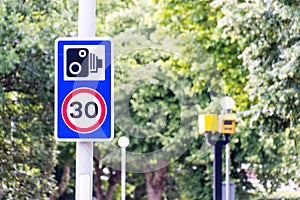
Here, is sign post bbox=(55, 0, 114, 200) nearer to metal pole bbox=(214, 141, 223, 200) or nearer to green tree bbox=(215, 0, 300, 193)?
green tree bbox=(215, 0, 300, 193)

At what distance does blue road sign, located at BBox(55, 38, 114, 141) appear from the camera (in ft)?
28.3

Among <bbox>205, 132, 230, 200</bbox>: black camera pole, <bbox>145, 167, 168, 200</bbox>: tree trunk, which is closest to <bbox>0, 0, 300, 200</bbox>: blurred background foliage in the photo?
<bbox>205, 132, 230, 200</bbox>: black camera pole

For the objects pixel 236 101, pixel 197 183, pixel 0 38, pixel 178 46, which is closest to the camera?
pixel 178 46

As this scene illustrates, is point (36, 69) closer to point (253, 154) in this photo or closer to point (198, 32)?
point (198, 32)

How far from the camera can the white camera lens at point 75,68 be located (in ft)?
28.7

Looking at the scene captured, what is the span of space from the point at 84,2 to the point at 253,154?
85.8 feet

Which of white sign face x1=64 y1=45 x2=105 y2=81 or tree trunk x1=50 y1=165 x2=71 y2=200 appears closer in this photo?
white sign face x1=64 y1=45 x2=105 y2=81

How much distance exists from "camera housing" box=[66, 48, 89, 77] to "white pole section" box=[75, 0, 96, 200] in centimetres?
16

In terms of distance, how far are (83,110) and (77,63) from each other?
0.39 meters

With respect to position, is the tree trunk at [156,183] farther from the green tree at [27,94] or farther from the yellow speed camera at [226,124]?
the yellow speed camera at [226,124]

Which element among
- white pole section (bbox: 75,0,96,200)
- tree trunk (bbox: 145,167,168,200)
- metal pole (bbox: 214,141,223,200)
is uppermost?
white pole section (bbox: 75,0,96,200)

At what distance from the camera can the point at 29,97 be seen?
76.7 ft

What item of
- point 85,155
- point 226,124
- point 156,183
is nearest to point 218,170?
point 226,124

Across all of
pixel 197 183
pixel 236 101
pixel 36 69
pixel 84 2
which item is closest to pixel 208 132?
pixel 36 69
